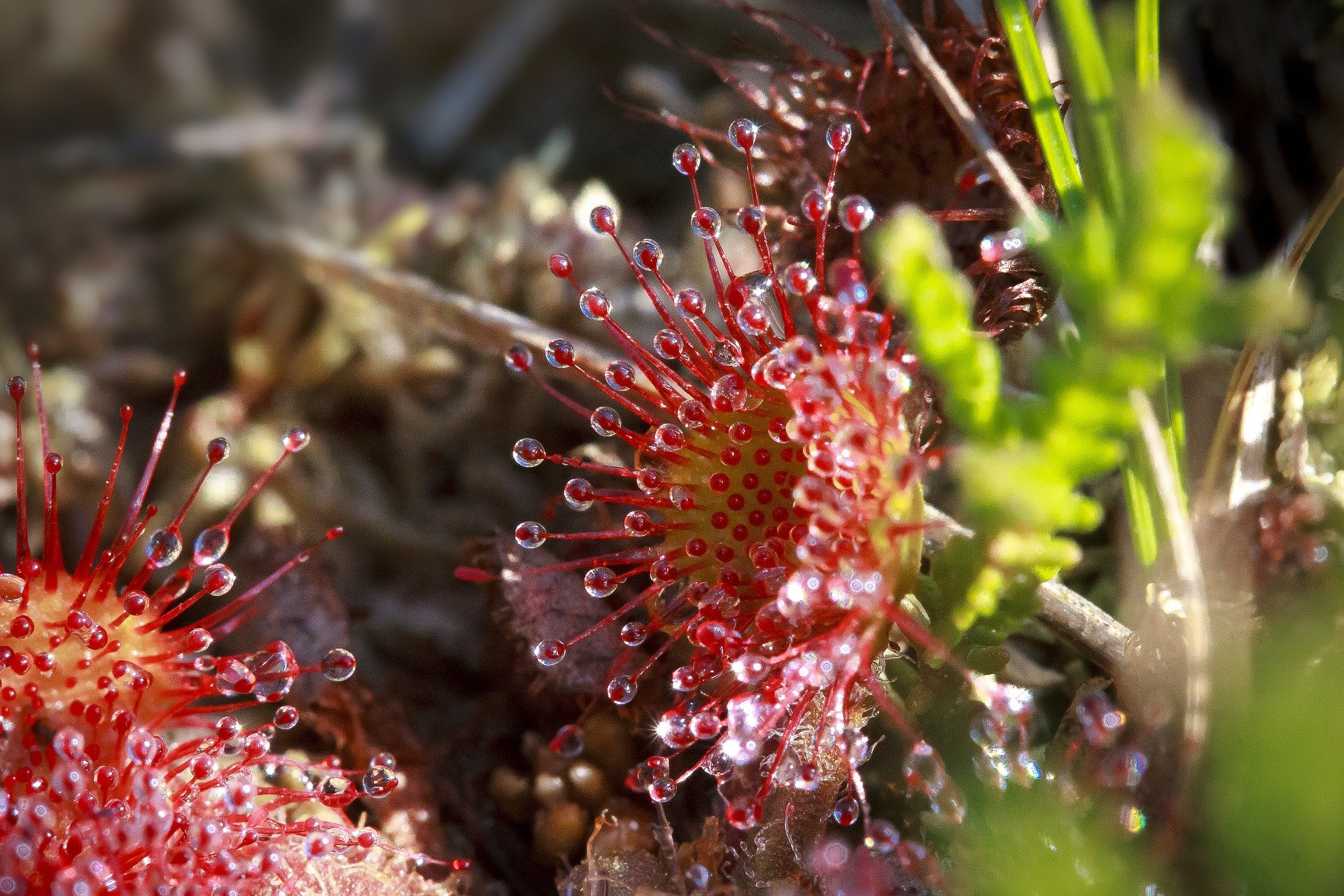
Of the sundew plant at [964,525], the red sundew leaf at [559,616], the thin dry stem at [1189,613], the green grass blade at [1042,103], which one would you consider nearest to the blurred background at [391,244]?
→ the red sundew leaf at [559,616]

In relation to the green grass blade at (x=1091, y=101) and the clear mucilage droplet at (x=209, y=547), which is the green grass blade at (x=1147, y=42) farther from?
the clear mucilage droplet at (x=209, y=547)

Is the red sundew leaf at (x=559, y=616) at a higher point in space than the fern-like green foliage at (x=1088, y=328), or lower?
lower

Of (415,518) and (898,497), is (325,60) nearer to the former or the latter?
(415,518)

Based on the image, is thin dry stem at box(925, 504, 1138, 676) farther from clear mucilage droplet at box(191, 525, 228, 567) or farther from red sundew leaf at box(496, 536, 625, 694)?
clear mucilage droplet at box(191, 525, 228, 567)

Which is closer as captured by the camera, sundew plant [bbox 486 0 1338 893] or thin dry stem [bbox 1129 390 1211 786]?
sundew plant [bbox 486 0 1338 893]

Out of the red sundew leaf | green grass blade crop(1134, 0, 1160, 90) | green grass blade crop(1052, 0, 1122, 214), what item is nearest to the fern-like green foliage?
green grass blade crop(1052, 0, 1122, 214)
